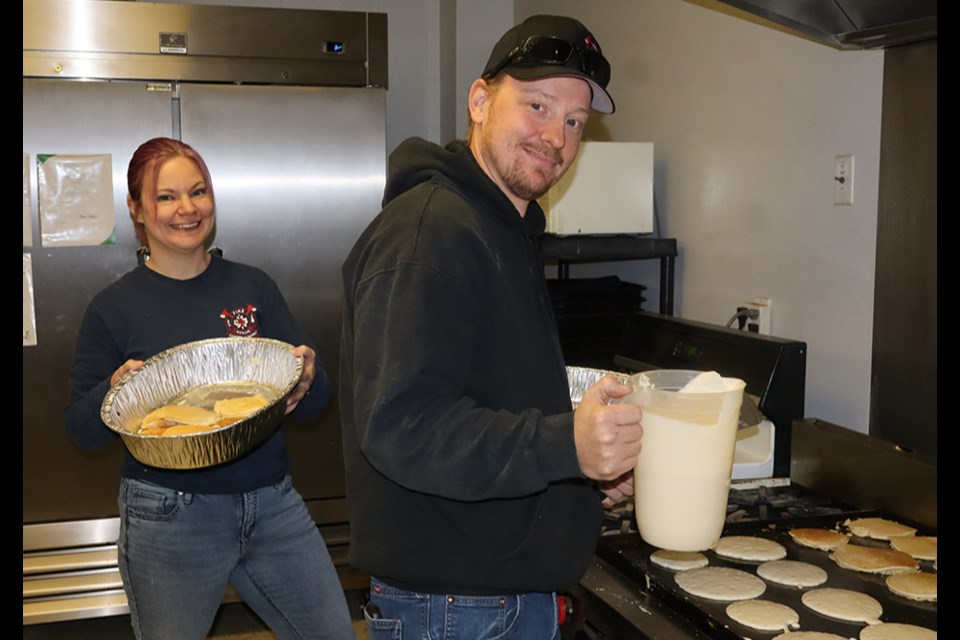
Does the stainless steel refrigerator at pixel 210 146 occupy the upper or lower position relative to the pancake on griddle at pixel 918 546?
upper

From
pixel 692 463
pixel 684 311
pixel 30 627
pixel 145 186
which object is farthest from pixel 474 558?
pixel 30 627

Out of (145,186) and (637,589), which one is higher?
(145,186)

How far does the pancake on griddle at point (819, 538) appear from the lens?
1712 millimetres

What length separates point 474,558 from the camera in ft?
4.03

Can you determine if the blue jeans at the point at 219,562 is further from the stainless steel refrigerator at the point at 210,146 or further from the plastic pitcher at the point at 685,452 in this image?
the stainless steel refrigerator at the point at 210,146

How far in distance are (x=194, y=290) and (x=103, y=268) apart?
1.23 metres

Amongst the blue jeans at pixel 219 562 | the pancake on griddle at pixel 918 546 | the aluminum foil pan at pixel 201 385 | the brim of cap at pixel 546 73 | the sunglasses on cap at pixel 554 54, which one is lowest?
the blue jeans at pixel 219 562

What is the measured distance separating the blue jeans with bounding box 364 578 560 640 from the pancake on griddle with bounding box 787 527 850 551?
65 cm

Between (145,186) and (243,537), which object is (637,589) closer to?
(243,537)

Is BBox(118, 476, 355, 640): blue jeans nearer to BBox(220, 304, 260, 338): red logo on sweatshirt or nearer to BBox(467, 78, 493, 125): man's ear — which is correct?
BBox(220, 304, 260, 338): red logo on sweatshirt

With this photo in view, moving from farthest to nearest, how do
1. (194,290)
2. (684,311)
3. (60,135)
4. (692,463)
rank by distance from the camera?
1. (60,135)
2. (684,311)
3. (194,290)
4. (692,463)

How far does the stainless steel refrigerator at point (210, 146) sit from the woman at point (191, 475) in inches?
43.2

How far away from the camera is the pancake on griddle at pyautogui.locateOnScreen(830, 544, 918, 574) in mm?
1594

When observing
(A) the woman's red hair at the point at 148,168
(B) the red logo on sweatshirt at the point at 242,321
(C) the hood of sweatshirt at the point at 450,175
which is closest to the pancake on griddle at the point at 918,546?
(C) the hood of sweatshirt at the point at 450,175
